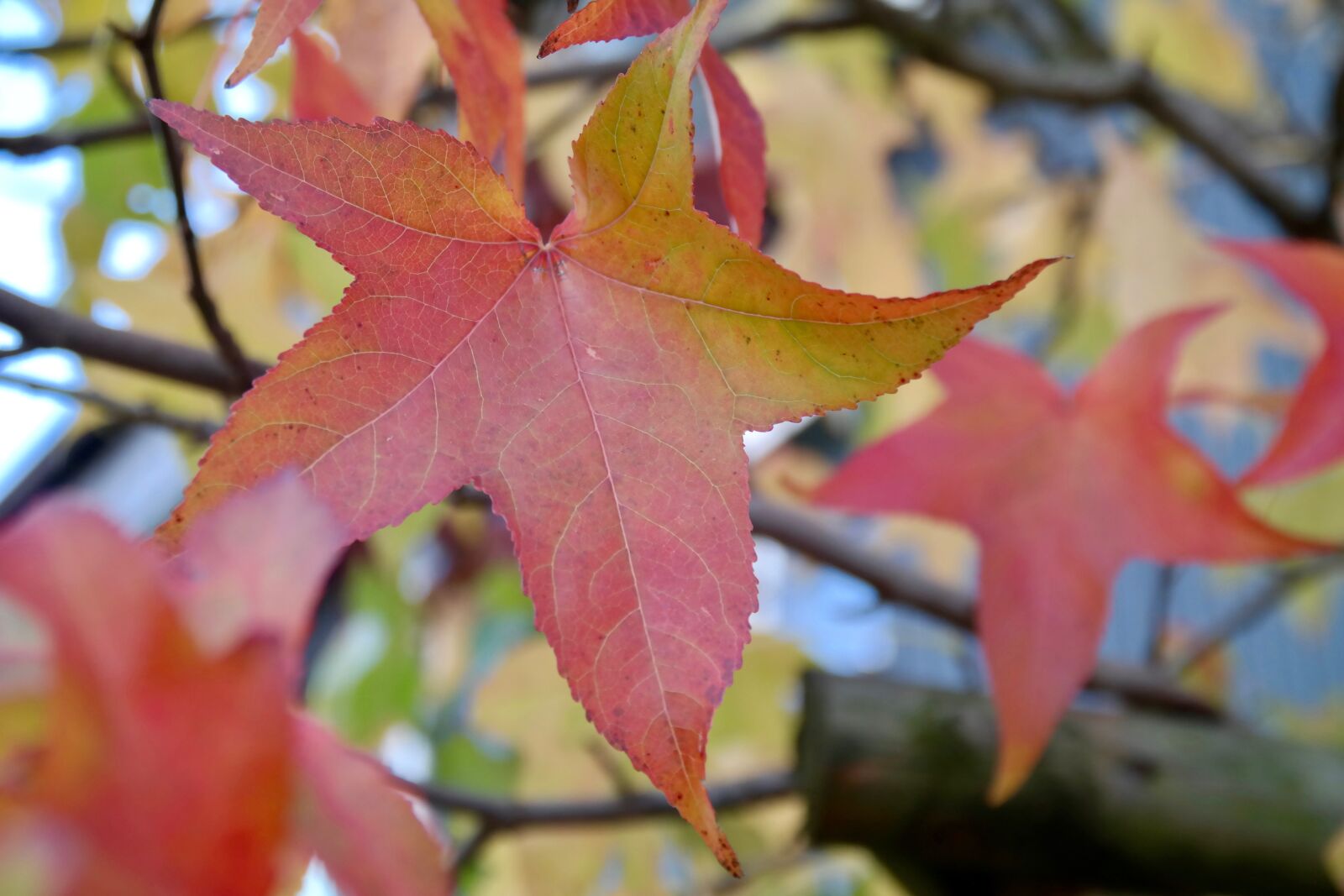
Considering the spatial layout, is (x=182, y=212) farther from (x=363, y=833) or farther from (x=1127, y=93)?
(x=1127, y=93)

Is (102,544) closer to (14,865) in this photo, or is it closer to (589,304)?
(14,865)

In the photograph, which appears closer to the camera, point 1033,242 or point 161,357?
point 161,357

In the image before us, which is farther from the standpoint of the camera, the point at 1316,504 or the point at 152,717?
the point at 1316,504

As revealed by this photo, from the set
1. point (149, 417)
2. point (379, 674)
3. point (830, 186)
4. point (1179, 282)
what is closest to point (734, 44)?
point (830, 186)

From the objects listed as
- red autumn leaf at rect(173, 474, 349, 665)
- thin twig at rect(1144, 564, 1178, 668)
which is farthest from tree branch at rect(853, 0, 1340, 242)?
red autumn leaf at rect(173, 474, 349, 665)

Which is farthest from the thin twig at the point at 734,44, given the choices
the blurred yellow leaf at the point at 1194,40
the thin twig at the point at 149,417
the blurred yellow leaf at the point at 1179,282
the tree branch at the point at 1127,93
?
the blurred yellow leaf at the point at 1194,40

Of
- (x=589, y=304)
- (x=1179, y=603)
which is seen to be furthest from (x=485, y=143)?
(x=1179, y=603)

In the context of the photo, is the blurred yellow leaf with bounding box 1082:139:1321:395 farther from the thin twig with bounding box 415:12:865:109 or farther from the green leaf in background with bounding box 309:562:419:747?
the green leaf in background with bounding box 309:562:419:747
